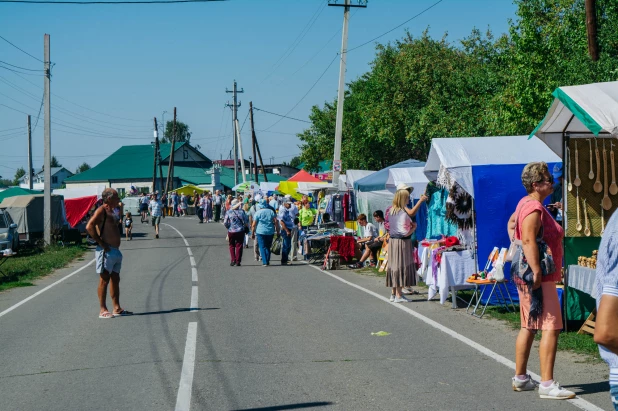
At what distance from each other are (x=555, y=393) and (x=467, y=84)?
35.0m

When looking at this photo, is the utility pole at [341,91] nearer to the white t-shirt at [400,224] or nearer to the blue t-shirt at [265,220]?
the blue t-shirt at [265,220]

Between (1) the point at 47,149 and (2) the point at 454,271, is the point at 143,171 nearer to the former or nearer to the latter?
(1) the point at 47,149

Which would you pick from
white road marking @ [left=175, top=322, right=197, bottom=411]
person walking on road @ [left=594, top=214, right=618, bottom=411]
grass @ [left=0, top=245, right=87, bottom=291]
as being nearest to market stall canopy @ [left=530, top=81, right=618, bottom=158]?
person walking on road @ [left=594, top=214, right=618, bottom=411]

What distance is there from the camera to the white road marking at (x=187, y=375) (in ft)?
20.9

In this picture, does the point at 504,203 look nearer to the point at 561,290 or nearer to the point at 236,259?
the point at 561,290

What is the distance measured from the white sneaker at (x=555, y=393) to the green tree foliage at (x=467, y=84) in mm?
12562

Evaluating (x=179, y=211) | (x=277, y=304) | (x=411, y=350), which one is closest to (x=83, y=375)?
(x=411, y=350)

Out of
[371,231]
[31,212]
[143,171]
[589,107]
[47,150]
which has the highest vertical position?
[143,171]

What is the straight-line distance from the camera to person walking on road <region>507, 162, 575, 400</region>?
20.8 feet

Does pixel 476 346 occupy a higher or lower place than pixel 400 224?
lower

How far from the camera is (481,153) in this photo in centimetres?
1262

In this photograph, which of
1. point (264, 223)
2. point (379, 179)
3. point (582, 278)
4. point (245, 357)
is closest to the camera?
point (245, 357)

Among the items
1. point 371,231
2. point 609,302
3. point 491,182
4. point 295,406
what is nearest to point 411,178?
point 371,231

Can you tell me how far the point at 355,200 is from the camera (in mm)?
26172
